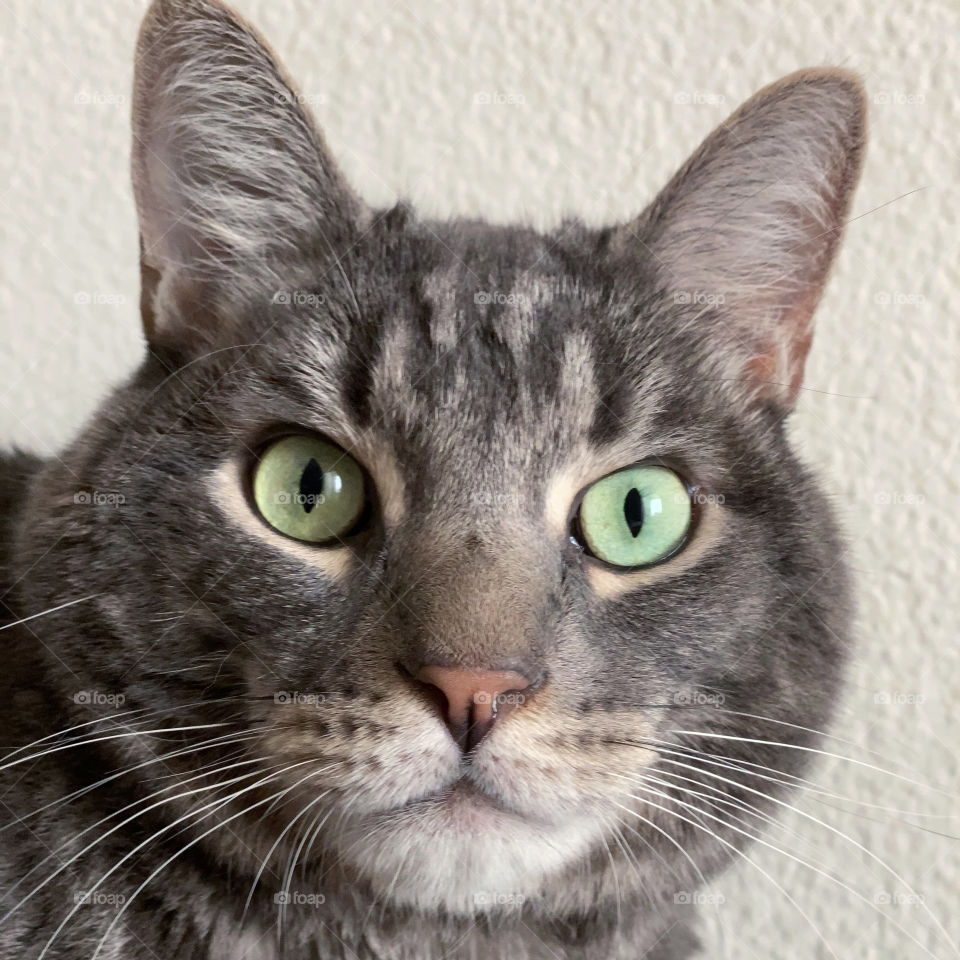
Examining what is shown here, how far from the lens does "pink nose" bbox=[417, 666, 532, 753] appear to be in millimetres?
697

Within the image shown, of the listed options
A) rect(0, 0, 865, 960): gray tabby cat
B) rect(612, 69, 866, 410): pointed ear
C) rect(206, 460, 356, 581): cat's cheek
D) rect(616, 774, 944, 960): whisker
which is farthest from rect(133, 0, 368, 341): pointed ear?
rect(616, 774, 944, 960): whisker

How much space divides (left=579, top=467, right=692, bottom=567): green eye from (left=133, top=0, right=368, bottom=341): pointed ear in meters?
0.33

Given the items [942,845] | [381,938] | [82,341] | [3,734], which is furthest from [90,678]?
[942,845]

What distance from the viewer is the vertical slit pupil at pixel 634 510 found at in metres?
0.88

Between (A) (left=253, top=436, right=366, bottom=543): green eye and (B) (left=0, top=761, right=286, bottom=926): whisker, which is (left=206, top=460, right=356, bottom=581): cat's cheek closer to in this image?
(A) (left=253, top=436, right=366, bottom=543): green eye

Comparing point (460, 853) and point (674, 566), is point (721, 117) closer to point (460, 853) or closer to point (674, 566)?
point (674, 566)

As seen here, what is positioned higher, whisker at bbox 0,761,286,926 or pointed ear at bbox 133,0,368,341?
pointed ear at bbox 133,0,368,341

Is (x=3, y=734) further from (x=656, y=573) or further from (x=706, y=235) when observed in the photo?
(x=706, y=235)

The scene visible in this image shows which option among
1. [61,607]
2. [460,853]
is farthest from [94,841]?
[460,853]

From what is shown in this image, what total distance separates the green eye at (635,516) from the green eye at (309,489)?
19cm

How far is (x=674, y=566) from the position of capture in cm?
87

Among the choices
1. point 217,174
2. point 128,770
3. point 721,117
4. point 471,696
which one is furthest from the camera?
point 721,117

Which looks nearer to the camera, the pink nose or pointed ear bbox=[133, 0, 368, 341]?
the pink nose

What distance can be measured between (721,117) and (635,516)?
0.63 m
